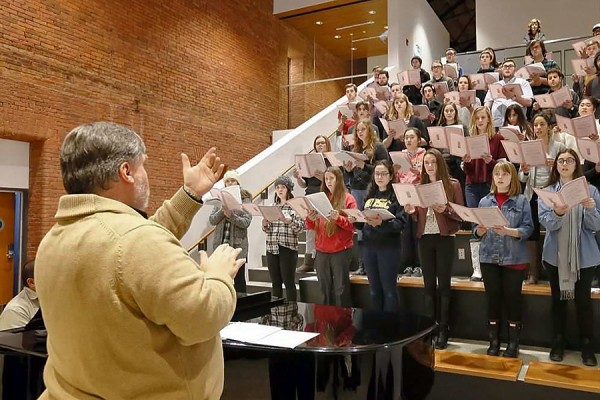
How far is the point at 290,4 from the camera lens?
39.0 ft

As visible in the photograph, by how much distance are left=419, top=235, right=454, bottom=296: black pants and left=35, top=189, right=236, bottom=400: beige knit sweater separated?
283 cm

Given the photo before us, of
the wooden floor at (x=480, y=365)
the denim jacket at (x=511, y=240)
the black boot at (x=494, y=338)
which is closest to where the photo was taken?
the wooden floor at (x=480, y=365)

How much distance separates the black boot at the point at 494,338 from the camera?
3.57m

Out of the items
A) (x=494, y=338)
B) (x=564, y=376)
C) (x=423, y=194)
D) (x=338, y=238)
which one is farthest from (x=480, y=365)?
(x=338, y=238)

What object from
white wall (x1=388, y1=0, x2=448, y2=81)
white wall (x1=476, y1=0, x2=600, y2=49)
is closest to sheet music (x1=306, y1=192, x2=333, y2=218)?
white wall (x1=388, y1=0, x2=448, y2=81)

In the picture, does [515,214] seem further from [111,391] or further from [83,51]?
[83,51]

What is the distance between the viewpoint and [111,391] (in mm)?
1168

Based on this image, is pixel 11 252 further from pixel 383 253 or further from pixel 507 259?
pixel 507 259

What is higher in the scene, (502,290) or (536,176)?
(536,176)

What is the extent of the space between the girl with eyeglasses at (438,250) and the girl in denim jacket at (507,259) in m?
0.26

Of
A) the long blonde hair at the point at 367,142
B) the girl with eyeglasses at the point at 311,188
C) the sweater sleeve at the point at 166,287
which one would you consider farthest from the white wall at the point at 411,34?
the sweater sleeve at the point at 166,287

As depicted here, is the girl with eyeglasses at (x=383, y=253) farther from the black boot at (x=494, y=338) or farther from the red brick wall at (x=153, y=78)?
the red brick wall at (x=153, y=78)

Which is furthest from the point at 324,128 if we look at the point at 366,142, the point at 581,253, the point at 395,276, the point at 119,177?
the point at 119,177

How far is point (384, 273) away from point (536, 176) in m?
1.54
